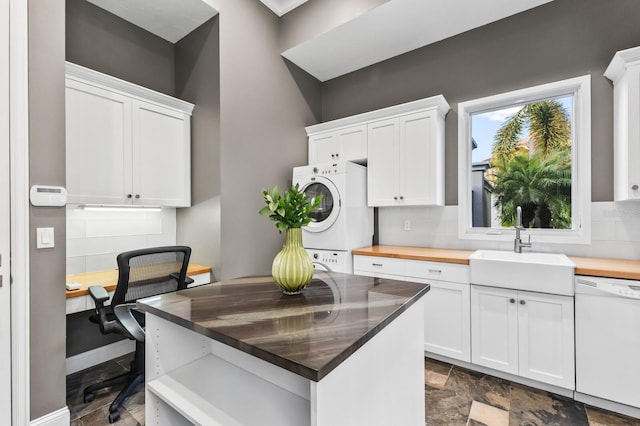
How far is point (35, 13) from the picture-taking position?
1637 mm

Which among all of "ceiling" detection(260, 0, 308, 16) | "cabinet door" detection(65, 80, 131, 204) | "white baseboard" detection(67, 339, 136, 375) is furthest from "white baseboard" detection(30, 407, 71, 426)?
"ceiling" detection(260, 0, 308, 16)

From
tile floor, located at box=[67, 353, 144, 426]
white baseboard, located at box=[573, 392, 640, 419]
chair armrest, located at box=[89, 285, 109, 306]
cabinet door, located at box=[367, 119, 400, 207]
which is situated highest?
cabinet door, located at box=[367, 119, 400, 207]

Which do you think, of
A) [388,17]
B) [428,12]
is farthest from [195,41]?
[428,12]

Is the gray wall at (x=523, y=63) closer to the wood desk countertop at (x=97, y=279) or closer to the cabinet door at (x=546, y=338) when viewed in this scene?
the cabinet door at (x=546, y=338)

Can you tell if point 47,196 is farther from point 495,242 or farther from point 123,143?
point 495,242

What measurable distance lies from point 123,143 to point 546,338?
343 centimetres

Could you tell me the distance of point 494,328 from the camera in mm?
2145

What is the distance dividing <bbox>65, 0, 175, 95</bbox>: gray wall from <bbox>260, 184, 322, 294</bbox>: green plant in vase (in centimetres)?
243

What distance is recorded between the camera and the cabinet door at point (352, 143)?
318 centimetres

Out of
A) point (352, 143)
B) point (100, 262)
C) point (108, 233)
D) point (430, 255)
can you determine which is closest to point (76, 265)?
point (100, 262)

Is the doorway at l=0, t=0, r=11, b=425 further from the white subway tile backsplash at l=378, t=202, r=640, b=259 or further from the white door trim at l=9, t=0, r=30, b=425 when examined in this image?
the white subway tile backsplash at l=378, t=202, r=640, b=259

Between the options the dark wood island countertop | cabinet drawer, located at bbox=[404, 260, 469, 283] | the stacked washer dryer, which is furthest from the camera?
the stacked washer dryer

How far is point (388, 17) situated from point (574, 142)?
1.95 meters

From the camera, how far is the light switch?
164 centimetres
